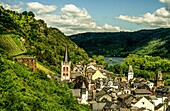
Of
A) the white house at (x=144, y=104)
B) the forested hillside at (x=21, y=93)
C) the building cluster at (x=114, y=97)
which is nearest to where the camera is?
the forested hillside at (x=21, y=93)

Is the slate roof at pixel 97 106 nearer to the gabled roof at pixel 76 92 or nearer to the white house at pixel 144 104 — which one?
the gabled roof at pixel 76 92

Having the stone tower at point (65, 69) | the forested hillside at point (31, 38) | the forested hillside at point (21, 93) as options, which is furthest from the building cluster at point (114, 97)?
the forested hillside at point (21, 93)

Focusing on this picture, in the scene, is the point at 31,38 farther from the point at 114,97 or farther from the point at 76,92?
the point at 76,92

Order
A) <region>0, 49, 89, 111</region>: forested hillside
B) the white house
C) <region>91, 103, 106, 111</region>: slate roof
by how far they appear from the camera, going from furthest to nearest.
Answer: the white house < <region>91, 103, 106, 111</region>: slate roof < <region>0, 49, 89, 111</region>: forested hillside

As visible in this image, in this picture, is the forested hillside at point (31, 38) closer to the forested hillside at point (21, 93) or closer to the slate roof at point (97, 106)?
the slate roof at point (97, 106)

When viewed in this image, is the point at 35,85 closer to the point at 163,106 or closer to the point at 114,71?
the point at 163,106

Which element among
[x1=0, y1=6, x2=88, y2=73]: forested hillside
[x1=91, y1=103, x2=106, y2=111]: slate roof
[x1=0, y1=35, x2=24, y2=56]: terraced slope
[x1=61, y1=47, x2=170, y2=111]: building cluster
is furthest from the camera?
[x1=0, y1=6, x2=88, y2=73]: forested hillside

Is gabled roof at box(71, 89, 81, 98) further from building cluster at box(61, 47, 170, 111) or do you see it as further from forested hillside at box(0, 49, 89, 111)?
forested hillside at box(0, 49, 89, 111)

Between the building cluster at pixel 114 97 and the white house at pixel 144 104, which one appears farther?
the white house at pixel 144 104

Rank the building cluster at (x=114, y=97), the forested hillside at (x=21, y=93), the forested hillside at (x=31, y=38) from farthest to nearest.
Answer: the forested hillside at (x=31, y=38) → the building cluster at (x=114, y=97) → the forested hillside at (x=21, y=93)

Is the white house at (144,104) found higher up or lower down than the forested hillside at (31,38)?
lower down

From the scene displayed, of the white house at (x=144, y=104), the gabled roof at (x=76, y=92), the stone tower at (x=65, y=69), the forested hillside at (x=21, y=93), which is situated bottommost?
the white house at (x=144, y=104)

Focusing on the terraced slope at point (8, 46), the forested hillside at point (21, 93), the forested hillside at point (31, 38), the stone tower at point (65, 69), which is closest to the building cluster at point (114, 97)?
the stone tower at point (65, 69)

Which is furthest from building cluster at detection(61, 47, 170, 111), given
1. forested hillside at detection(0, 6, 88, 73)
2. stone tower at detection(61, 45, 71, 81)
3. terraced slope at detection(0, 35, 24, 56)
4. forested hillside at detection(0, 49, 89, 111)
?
forested hillside at detection(0, 49, 89, 111)
